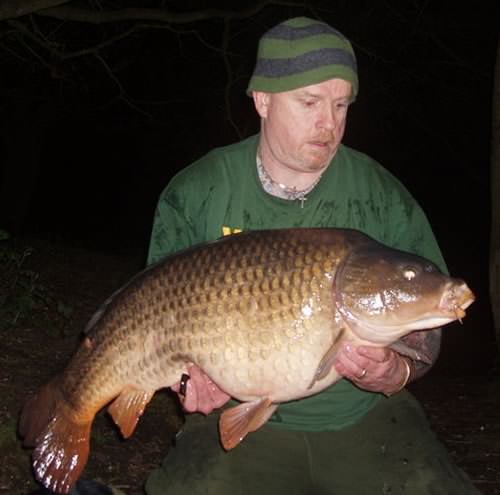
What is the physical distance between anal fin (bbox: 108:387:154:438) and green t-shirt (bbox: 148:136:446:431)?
0.57 metres

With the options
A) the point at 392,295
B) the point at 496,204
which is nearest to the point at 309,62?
the point at 392,295

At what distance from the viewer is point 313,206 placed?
3.00m

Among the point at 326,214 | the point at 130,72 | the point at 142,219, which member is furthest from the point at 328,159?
the point at 142,219

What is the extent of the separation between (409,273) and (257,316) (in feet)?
1.72

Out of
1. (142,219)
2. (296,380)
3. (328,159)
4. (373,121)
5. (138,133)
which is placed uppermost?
(328,159)

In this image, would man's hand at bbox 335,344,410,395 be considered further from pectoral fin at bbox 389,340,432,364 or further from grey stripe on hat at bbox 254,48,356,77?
grey stripe on hat at bbox 254,48,356,77

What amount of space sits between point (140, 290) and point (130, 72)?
57.8ft

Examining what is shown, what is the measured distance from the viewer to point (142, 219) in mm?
32312

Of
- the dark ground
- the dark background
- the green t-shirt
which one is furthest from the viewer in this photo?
the dark background

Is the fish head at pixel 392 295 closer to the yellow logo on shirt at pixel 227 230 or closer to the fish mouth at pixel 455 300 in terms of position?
the fish mouth at pixel 455 300

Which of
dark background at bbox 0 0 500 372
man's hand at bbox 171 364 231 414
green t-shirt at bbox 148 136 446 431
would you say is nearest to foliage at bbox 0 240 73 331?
dark background at bbox 0 0 500 372

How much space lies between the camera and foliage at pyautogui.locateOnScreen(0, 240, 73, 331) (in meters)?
6.05

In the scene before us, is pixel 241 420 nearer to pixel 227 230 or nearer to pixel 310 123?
pixel 227 230

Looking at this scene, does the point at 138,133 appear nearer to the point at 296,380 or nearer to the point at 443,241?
the point at 443,241
